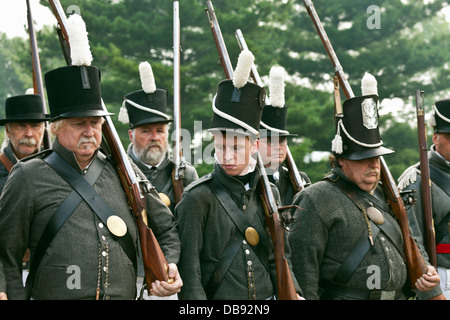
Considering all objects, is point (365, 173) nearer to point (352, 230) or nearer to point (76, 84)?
point (352, 230)

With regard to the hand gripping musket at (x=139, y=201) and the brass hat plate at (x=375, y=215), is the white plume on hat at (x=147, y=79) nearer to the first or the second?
the hand gripping musket at (x=139, y=201)

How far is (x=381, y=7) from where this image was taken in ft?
74.9

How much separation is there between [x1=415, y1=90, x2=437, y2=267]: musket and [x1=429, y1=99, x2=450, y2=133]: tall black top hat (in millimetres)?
722

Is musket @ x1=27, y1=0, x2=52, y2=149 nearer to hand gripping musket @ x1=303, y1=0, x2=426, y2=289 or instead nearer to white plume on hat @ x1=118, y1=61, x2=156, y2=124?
white plume on hat @ x1=118, y1=61, x2=156, y2=124

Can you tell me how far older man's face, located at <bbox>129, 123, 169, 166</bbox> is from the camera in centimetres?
738

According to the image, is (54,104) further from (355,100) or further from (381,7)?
(381,7)

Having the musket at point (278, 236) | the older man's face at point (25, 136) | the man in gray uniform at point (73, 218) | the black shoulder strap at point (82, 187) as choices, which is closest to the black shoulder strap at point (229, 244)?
the musket at point (278, 236)

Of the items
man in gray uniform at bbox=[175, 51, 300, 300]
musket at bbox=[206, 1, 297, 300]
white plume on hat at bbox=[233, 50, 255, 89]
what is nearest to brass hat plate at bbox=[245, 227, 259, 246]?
man in gray uniform at bbox=[175, 51, 300, 300]

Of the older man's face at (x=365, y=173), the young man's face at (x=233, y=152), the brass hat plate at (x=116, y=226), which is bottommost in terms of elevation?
the brass hat plate at (x=116, y=226)

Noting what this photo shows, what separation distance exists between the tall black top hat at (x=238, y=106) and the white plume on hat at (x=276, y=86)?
1147mm

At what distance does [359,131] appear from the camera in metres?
5.70

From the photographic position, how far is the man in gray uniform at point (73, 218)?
433cm

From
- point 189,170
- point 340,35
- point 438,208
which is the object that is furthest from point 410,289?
point 340,35
